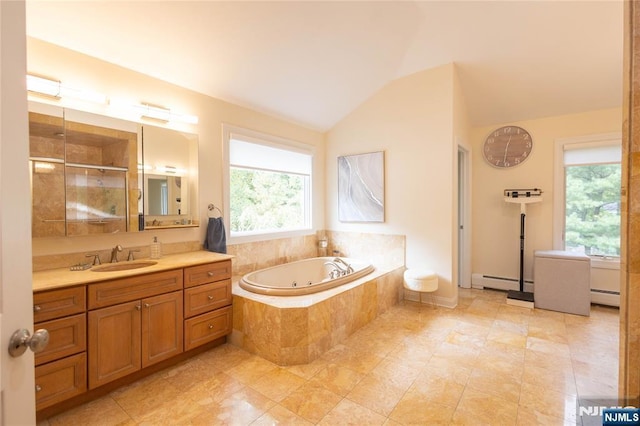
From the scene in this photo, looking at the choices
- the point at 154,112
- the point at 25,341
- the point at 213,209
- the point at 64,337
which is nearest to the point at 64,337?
the point at 64,337

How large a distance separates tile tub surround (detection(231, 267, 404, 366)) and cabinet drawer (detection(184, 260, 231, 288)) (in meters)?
0.24

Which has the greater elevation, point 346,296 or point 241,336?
point 346,296

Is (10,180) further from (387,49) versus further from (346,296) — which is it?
(387,49)

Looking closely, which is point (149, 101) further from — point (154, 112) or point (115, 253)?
→ point (115, 253)

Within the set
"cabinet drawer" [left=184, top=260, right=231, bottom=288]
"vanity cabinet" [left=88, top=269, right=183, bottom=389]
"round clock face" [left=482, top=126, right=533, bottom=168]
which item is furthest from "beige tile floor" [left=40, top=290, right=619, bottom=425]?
"round clock face" [left=482, top=126, right=533, bottom=168]

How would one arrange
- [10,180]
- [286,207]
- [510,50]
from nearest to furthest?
1. [10,180]
2. [510,50]
3. [286,207]

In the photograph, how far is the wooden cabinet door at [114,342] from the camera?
6.10 ft

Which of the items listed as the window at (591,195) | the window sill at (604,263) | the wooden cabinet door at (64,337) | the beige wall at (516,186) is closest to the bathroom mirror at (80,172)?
the wooden cabinet door at (64,337)

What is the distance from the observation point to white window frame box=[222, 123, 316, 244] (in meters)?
3.21

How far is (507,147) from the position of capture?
416 cm

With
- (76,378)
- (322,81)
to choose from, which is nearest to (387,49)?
(322,81)

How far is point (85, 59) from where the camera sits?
225cm

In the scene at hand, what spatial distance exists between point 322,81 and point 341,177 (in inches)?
56.5

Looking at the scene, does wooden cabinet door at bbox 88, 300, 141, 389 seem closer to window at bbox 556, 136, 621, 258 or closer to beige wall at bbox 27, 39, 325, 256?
beige wall at bbox 27, 39, 325, 256
